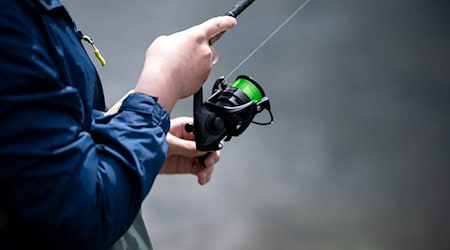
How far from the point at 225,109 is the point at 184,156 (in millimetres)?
332

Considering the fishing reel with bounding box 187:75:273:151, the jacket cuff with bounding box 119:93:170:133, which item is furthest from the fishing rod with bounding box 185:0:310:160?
the jacket cuff with bounding box 119:93:170:133

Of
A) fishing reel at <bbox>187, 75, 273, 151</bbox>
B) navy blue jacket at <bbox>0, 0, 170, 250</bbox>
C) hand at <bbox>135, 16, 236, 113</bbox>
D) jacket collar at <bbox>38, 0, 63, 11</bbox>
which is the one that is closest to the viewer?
navy blue jacket at <bbox>0, 0, 170, 250</bbox>

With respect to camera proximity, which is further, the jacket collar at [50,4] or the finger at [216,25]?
the finger at [216,25]

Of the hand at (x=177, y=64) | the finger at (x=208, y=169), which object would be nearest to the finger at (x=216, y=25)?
the hand at (x=177, y=64)

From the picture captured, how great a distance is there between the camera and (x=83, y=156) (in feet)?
4.71

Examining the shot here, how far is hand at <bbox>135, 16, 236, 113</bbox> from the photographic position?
176 centimetres

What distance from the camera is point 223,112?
2.37 m

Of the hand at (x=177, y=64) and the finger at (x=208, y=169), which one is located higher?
the hand at (x=177, y=64)

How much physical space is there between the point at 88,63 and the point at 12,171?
420 millimetres

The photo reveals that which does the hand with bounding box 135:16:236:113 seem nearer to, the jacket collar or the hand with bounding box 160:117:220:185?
the jacket collar

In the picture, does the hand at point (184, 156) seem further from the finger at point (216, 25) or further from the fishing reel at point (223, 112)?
the finger at point (216, 25)

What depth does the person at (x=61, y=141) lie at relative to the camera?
1.35m

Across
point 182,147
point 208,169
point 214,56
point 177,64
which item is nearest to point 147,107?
point 177,64

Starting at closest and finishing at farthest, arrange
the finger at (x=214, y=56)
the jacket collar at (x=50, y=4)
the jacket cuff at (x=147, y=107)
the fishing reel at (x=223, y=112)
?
the jacket collar at (x=50, y=4) < the jacket cuff at (x=147, y=107) < the finger at (x=214, y=56) < the fishing reel at (x=223, y=112)
